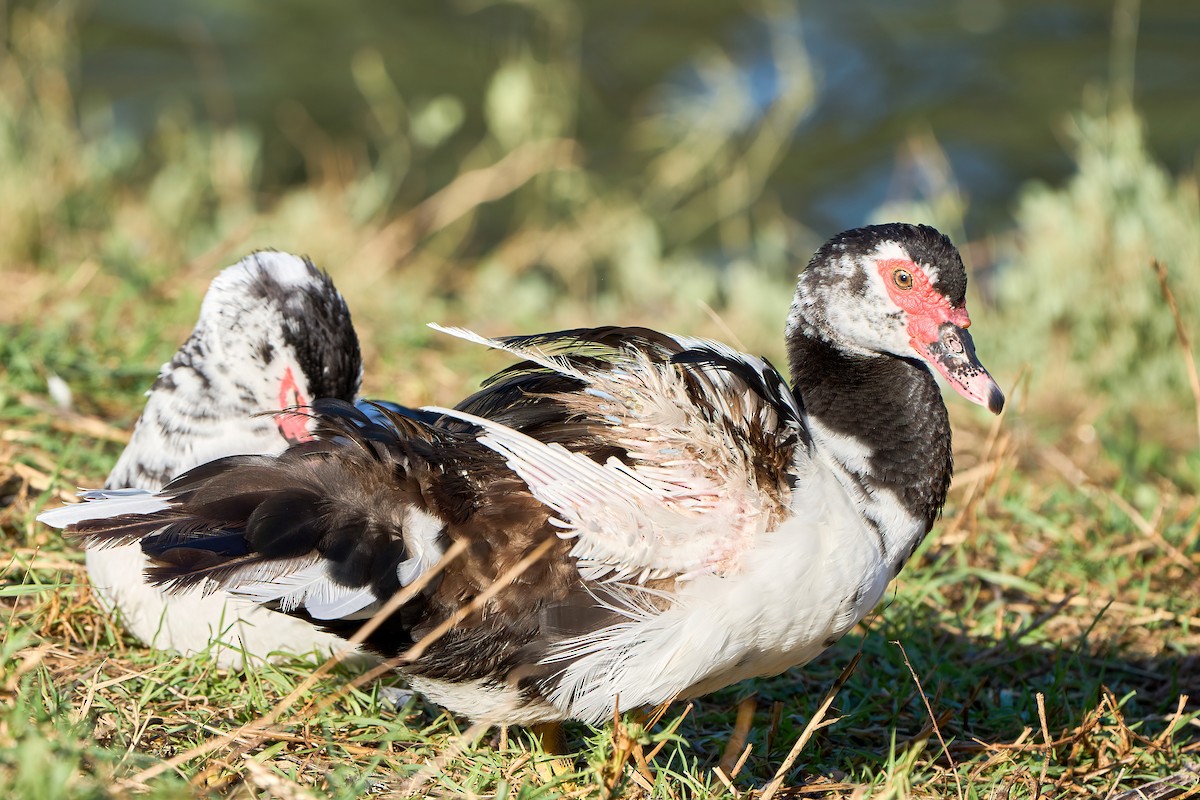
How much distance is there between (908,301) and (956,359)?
0.17 m

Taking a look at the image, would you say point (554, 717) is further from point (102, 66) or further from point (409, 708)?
point (102, 66)

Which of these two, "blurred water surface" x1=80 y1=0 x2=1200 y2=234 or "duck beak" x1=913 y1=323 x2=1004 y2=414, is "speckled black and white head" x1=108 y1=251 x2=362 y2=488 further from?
"blurred water surface" x1=80 y1=0 x2=1200 y2=234

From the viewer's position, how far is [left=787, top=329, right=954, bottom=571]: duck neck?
9.13 feet

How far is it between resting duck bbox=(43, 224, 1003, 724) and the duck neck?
0.01 meters

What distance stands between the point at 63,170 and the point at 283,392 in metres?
3.37

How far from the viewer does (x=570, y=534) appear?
255 cm

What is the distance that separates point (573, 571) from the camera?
2.58m

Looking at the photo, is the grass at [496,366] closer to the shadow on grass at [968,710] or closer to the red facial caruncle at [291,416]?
the shadow on grass at [968,710]

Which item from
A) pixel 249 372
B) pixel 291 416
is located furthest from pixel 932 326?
pixel 249 372

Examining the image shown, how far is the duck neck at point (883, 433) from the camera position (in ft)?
9.13

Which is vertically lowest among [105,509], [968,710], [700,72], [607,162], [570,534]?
[968,710]

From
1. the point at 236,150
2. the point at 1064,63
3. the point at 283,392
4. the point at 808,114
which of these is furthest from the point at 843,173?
the point at 283,392

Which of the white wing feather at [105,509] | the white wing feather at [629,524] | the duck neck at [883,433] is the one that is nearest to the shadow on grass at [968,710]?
the duck neck at [883,433]

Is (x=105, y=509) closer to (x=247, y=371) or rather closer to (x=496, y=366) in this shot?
(x=247, y=371)
